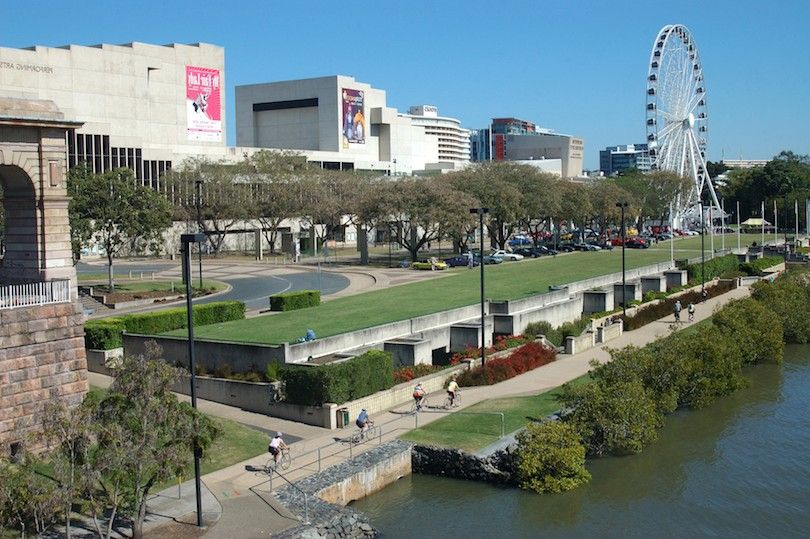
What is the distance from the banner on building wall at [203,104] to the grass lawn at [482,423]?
8479cm

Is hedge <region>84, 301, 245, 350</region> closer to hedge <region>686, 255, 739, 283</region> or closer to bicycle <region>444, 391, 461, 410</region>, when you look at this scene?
bicycle <region>444, 391, 461, 410</region>

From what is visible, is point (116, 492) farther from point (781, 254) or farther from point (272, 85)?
point (272, 85)

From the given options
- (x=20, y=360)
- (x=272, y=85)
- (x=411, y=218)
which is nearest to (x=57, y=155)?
(x=20, y=360)

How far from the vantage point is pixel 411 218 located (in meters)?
80.2

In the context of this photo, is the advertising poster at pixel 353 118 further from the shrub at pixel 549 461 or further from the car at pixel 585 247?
the shrub at pixel 549 461

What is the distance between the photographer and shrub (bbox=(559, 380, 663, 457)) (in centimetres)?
2970

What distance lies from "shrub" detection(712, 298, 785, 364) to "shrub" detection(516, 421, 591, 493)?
17.2 metres

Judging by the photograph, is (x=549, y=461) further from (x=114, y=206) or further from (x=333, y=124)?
(x=333, y=124)

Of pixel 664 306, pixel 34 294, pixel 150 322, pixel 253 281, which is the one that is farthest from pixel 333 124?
pixel 34 294

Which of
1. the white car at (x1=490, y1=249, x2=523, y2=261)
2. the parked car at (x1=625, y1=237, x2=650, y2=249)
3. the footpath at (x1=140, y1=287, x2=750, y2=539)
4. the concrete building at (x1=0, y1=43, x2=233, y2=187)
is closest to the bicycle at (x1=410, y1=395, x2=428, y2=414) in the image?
the footpath at (x1=140, y1=287, x2=750, y2=539)

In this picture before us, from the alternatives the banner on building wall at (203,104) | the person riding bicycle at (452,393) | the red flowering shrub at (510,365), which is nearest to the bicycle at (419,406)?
the person riding bicycle at (452,393)

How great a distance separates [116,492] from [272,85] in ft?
445

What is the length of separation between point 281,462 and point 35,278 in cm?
845

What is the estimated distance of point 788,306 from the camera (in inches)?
2050
